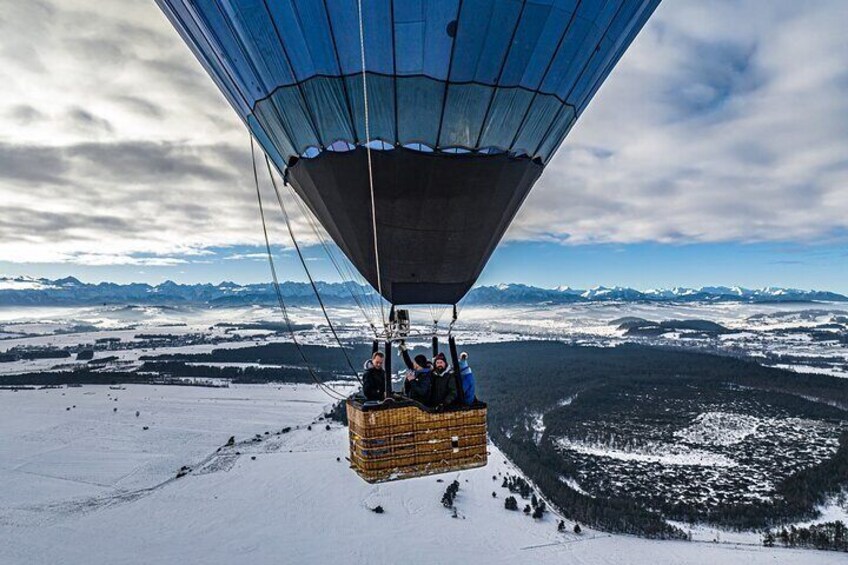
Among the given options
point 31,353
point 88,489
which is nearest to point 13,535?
point 88,489

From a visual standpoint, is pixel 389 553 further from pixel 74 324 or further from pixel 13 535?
pixel 74 324

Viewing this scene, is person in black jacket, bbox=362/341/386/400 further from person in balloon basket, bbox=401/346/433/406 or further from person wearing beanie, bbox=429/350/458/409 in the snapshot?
person wearing beanie, bbox=429/350/458/409

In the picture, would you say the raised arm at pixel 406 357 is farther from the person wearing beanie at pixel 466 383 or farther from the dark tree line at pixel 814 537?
the dark tree line at pixel 814 537

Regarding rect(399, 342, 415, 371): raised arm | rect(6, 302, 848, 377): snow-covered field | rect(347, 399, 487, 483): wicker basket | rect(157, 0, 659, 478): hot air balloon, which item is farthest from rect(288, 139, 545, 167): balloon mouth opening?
rect(6, 302, 848, 377): snow-covered field

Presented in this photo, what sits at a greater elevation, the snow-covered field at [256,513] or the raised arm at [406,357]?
the raised arm at [406,357]

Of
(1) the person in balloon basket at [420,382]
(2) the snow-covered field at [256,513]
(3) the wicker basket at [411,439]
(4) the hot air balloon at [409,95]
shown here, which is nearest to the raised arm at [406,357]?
(1) the person in balloon basket at [420,382]

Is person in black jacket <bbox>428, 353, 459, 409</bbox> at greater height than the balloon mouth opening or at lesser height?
lesser
